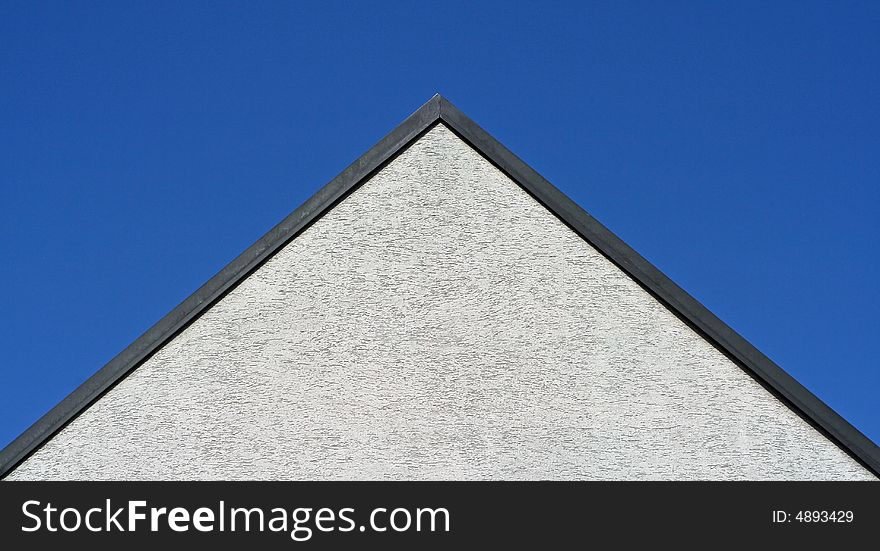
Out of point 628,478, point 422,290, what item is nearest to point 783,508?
point 628,478

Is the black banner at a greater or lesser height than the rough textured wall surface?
lesser

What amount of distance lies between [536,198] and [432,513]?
3.15 m

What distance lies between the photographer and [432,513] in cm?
741

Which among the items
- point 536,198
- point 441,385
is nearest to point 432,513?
point 441,385

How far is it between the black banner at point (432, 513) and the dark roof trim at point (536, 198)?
0.49 m

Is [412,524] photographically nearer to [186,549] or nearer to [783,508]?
[186,549]

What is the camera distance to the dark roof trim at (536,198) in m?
7.54

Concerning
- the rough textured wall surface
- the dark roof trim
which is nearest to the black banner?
the rough textured wall surface

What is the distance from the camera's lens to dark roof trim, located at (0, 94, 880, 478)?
754 cm

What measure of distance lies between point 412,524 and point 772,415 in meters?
3.37

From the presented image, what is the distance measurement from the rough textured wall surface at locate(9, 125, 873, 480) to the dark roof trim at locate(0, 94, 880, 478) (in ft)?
0.36

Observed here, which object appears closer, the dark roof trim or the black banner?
the black banner

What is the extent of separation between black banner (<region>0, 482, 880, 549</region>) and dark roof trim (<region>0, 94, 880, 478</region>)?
1.60ft

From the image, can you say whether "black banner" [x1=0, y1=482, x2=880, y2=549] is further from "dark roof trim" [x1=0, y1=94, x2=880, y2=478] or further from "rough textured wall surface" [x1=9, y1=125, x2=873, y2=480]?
"dark roof trim" [x1=0, y1=94, x2=880, y2=478]
